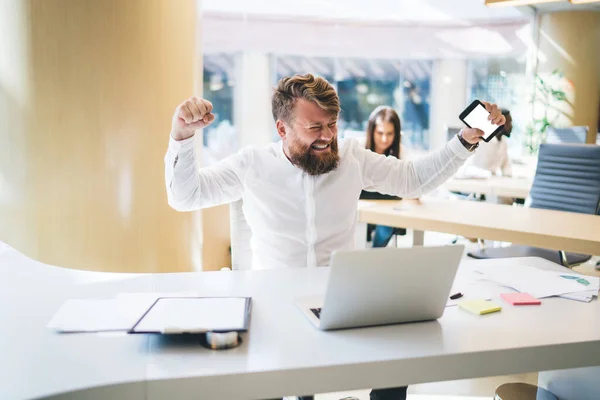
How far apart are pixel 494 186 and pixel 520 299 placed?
117 inches

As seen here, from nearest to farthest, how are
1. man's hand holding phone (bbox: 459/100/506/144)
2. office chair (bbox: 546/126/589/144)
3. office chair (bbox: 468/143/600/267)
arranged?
man's hand holding phone (bbox: 459/100/506/144)
office chair (bbox: 468/143/600/267)
office chair (bbox: 546/126/589/144)

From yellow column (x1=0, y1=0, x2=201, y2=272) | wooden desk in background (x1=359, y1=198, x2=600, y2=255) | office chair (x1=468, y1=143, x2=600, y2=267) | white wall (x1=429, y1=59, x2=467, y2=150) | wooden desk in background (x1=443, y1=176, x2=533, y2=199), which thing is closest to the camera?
yellow column (x1=0, y1=0, x2=201, y2=272)

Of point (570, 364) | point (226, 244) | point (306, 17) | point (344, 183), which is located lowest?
point (226, 244)

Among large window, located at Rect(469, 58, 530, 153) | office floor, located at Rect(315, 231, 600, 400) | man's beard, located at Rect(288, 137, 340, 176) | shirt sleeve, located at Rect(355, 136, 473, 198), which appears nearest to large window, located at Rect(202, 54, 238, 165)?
large window, located at Rect(469, 58, 530, 153)

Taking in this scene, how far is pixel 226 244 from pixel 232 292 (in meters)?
2.07

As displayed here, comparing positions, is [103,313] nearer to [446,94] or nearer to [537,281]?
[537,281]

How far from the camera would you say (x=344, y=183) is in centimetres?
207

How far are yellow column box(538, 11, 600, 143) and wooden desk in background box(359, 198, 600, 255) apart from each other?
660 centimetres

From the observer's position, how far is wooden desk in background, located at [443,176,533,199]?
4.17 metres

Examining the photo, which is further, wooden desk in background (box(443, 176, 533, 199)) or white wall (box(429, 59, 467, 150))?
white wall (box(429, 59, 467, 150))

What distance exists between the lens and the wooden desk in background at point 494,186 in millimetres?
4172

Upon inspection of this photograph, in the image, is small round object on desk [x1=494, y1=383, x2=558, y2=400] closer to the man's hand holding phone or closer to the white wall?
the man's hand holding phone

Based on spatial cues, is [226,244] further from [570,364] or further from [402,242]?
[402,242]

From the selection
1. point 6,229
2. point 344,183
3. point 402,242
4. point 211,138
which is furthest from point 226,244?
point 211,138
